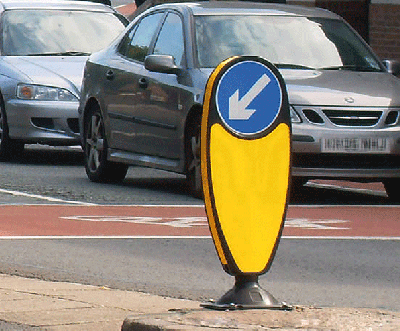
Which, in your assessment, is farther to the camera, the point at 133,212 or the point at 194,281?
the point at 133,212

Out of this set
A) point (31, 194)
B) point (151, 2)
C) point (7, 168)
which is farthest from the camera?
point (151, 2)

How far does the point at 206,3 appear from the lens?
1517 centimetres

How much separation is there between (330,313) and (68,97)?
35.9 ft

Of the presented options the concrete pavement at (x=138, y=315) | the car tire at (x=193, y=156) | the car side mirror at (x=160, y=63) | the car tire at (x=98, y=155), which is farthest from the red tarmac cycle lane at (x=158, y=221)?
the concrete pavement at (x=138, y=315)

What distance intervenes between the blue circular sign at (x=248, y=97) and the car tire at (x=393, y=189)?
22.5ft

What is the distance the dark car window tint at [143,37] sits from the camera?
15.2 m

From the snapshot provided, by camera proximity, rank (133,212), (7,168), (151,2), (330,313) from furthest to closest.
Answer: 1. (151,2)
2. (7,168)
3. (133,212)
4. (330,313)

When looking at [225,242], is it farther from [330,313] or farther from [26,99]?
[26,99]

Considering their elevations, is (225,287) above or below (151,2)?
above

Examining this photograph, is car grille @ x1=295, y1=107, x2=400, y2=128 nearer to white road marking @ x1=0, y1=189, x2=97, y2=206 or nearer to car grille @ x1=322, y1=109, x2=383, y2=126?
car grille @ x1=322, y1=109, x2=383, y2=126

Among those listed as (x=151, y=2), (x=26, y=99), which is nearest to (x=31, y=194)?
(x=26, y=99)

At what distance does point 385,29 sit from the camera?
23.6 metres

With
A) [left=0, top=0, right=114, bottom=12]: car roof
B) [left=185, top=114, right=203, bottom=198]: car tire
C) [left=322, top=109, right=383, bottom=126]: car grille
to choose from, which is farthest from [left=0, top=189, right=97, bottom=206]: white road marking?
[left=0, top=0, right=114, bottom=12]: car roof

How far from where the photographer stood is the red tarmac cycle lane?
11.5 m
